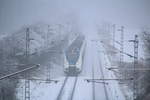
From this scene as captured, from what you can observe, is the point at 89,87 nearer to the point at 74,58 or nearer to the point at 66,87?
the point at 66,87

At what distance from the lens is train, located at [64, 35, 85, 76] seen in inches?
565

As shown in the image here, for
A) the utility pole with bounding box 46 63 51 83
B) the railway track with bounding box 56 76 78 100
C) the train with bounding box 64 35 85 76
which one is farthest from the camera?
the train with bounding box 64 35 85 76

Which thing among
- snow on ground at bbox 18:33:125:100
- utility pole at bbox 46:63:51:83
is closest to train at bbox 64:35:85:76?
snow on ground at bbox 18:33:125:100

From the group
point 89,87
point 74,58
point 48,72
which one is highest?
point 74,58

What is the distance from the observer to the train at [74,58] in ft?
47.1

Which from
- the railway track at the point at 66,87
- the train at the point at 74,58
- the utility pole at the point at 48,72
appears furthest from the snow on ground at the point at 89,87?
the train at the point at 74,58

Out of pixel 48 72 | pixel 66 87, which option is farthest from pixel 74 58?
pixel 66 87

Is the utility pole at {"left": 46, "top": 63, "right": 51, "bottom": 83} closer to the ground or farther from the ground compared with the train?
closer to the ground

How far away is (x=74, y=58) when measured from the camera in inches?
570

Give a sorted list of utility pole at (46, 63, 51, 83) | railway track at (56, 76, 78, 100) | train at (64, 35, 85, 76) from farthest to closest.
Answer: train at (64, 35, 85, 76), utility pole at (46, 63, 51, 83), railway track at (56, 76, 78, 100)

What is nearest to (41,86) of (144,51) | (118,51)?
(118,51)

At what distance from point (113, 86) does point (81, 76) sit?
72.1 inches

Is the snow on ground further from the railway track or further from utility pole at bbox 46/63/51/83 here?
utility pole at bbox 46/63/51/83

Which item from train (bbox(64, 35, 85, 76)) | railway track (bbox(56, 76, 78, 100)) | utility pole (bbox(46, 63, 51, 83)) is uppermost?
train (bbox(64, 35, 85, 76))
